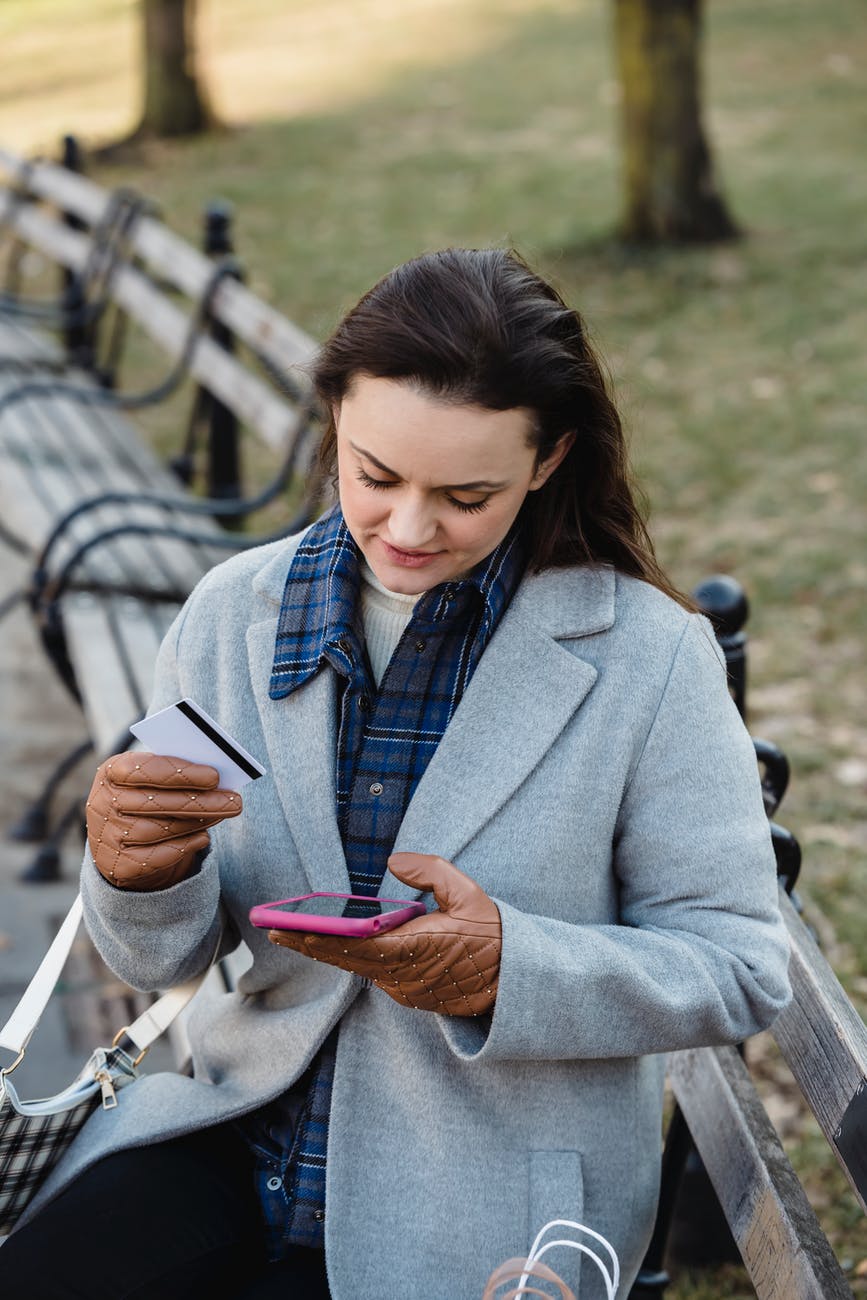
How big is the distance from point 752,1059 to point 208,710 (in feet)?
6.01

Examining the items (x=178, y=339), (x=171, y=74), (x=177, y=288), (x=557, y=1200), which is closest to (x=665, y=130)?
(x=177, y=288)

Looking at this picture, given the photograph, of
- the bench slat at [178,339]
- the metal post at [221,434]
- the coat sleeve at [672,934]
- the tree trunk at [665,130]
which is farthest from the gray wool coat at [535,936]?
the tree trunk at [665,130]

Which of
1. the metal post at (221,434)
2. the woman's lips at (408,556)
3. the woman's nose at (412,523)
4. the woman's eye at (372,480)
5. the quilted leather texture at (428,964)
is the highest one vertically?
the woman's eye at (372,480)

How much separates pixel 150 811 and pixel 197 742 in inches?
3.8

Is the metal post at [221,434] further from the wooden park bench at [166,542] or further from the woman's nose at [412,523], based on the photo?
the woman's nose at [412,523]

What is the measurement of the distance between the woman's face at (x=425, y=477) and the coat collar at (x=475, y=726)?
0.13 m

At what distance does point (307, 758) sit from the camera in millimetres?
1968

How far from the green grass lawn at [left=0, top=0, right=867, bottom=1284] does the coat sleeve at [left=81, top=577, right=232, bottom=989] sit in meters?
0.81

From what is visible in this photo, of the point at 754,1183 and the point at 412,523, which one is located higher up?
the point at 412,523

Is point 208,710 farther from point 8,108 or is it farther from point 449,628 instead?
point 8,108

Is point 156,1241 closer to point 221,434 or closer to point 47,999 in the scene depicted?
point 47,999

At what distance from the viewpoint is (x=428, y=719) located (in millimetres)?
1970

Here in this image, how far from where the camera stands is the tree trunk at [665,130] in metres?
8.71

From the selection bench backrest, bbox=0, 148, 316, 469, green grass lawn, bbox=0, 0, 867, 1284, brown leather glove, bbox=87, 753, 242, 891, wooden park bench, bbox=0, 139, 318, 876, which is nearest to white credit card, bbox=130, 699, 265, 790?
brown leather glove, bbox=87, 753, 242, 891
